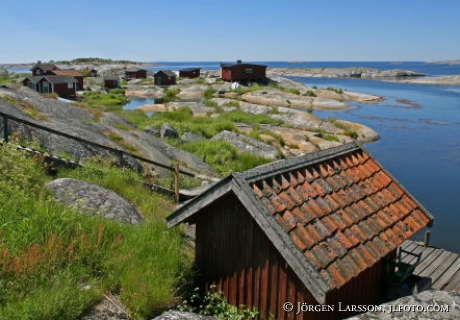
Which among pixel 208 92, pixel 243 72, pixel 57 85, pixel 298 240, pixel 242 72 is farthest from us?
pixel 243 72

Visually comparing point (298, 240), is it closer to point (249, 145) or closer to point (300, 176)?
point (300, 176)

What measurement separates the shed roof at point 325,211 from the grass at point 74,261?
778 millimetres

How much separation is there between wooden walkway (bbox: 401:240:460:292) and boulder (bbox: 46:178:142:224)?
6618 millimetres

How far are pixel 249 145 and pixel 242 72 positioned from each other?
183 feet

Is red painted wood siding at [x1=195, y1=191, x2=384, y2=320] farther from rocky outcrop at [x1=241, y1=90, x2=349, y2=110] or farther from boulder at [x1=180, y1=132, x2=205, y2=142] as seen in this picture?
rocky outcrop at [x1=241, y1=90, x2=349, y2=110]

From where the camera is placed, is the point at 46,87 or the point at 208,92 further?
the point at 208,92

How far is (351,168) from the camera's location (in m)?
6.96

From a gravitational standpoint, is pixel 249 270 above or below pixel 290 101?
above

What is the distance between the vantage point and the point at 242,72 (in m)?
78.8

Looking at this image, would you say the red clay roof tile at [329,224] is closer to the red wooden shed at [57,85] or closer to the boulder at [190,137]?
the boulder at [190,137]

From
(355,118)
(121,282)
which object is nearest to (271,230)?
(121,282)

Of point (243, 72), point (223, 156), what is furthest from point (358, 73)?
point (223, 156)

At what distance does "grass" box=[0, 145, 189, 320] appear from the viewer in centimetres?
491

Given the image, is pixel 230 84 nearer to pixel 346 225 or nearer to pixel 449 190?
pixel 449 190
